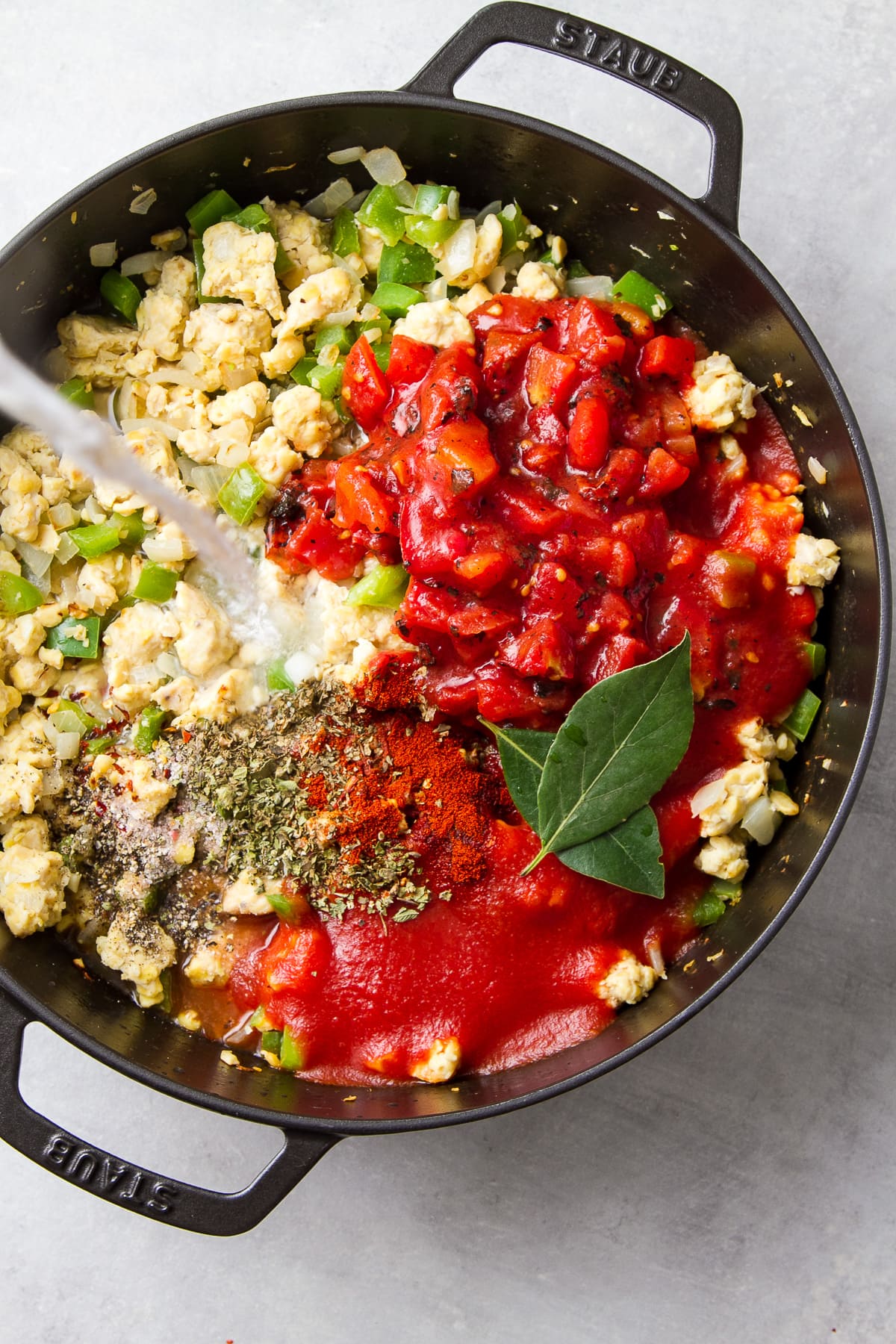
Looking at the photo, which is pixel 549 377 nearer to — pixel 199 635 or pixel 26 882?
pixel 199 635

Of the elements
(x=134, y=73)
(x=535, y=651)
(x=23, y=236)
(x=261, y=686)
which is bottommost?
(x=261, y=686)

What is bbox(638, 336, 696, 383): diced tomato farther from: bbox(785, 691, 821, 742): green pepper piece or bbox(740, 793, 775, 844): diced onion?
bbox(740, 793, 775, 844): diced onion

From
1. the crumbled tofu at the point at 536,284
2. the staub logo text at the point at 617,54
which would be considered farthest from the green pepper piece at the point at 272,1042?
the staub logo text at the point at 617,54

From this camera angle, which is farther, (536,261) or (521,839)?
(536,261)

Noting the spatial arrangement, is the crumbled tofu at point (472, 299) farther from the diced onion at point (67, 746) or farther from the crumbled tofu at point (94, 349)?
the diced onion at point (67, 746)

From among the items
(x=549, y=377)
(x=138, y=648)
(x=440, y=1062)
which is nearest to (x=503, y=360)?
(x=549, y=377)

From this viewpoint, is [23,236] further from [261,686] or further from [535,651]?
[535,651]

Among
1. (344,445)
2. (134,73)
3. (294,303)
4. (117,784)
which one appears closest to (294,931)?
(117,784)
